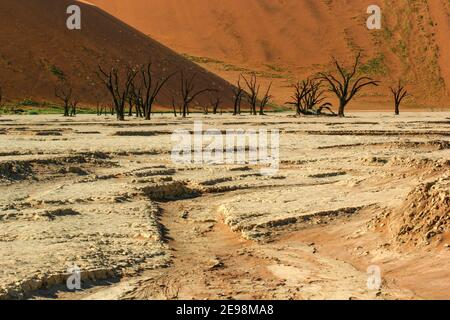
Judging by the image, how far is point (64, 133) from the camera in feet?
78.2

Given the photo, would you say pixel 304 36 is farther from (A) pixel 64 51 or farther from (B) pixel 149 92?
(B) pixel 149 92

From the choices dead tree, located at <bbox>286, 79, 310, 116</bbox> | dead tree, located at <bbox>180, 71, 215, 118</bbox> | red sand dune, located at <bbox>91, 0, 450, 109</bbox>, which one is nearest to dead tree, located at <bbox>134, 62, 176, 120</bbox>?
dead tree, located at <bbox>180, 71, 215, 118</bbox>

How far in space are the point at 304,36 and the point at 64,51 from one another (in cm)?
3598

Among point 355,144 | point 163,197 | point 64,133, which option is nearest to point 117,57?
point 64,133

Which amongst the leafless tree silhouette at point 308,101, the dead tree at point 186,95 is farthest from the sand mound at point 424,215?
the leafless tree silhouette at point 308,101

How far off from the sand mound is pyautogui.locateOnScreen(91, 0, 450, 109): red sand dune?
218 feet

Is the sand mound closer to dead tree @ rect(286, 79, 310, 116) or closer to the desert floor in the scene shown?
the desert floor

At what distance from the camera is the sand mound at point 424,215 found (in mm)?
7051

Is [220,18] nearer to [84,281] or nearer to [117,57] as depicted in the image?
[117,57]

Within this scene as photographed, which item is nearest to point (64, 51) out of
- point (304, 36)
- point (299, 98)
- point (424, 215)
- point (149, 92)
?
point (149, 92)

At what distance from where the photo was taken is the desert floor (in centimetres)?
→ 619

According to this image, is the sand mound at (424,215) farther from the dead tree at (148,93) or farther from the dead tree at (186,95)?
the dead tree at (186,95)

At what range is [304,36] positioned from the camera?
91562 millimetres

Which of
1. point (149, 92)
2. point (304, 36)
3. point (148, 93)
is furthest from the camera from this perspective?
point (304, 36)
